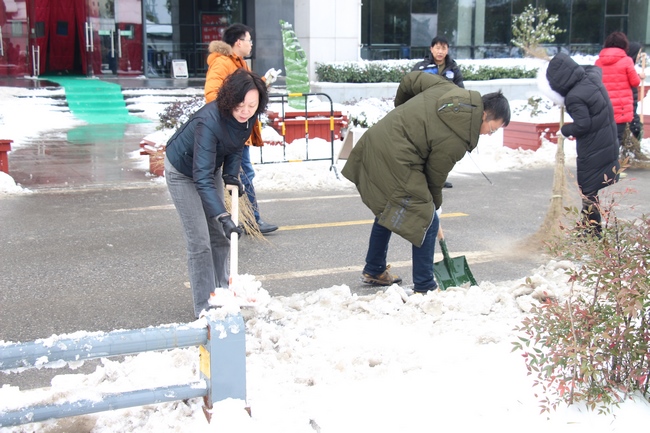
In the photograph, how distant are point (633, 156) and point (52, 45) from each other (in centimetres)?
1954

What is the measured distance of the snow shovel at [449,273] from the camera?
5207 mm

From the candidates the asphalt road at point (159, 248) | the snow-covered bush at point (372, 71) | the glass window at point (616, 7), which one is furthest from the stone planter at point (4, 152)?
the glass window at point (616, 7)

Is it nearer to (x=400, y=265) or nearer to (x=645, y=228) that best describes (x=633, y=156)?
(x=400, y=265)

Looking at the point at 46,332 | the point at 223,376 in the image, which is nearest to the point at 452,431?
the point at 223,376

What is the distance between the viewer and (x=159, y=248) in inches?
263

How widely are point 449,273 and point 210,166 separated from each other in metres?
2.01

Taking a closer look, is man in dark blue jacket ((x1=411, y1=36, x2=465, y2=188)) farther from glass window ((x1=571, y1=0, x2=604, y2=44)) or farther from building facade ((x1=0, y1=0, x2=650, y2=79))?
glass window ((x1=571, y1=0, x2=604, y2=44))

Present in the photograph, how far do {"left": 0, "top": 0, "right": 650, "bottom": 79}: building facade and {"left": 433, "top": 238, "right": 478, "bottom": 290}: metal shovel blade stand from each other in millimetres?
15760

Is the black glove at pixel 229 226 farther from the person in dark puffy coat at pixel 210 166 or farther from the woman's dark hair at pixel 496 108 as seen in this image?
the woman's dark hair at pixel 496 108

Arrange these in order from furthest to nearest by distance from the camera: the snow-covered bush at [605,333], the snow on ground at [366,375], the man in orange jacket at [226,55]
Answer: the man in orange jacket at [226,55] < the snow on ground at [366,375] < the snow-covered bush at [605,333]

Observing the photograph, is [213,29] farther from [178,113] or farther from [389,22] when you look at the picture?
[178,113]

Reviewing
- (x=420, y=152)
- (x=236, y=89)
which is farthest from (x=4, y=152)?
(x=420, y=152)

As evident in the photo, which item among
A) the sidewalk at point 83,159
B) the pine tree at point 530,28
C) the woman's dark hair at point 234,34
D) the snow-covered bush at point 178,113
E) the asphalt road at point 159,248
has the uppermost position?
the pine tree at point 530,28

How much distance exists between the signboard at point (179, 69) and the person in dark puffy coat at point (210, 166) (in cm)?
1978
